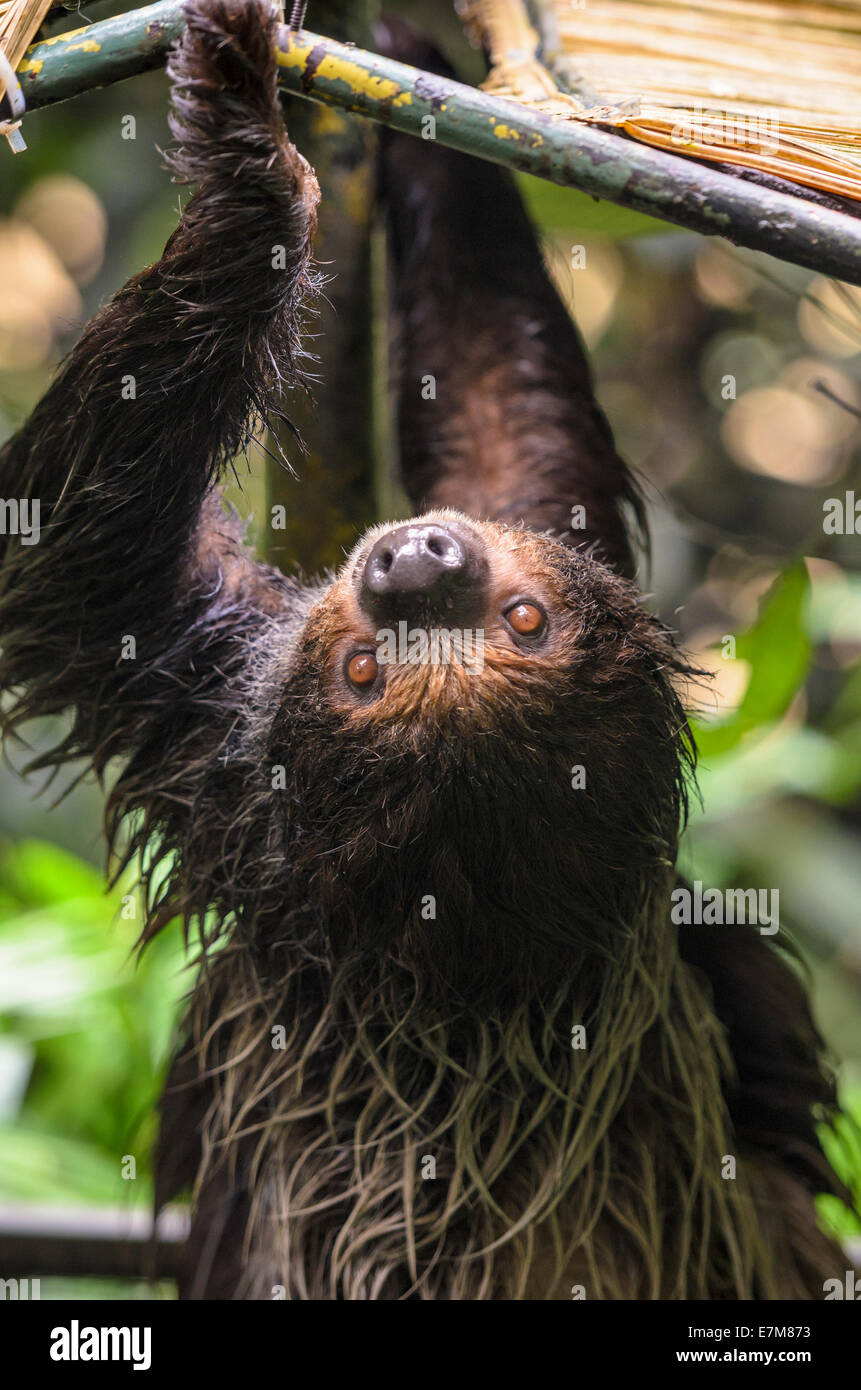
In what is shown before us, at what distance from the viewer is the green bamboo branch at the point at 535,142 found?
2035 mm

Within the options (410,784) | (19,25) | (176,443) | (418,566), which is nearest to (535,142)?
(418,566)

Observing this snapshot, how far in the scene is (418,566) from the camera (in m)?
2.45

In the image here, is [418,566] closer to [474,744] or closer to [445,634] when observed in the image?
[445,634]

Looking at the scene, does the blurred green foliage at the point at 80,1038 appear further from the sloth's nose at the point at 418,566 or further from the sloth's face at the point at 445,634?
the sloth's nose at the point at 418,566

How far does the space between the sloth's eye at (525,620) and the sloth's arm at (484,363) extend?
117cm

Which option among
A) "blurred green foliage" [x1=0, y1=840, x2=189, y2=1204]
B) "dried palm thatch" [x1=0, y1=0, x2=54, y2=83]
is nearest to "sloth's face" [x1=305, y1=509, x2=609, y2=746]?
"dried palm thatch" [x1=0, y1=0, x2=54, y2=83]

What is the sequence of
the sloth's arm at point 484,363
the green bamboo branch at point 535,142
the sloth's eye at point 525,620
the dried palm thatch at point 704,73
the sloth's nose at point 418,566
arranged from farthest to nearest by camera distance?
the sloth's arm at point 484,363
the sloth's eye at point 525,620
the sloth's nose at point 418,566
the dried palm thatch at point 704,73
the green bamboo branch at point 535,142

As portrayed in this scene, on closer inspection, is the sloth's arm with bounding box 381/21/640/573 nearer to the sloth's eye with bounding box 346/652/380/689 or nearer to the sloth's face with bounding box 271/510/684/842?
the sloth's face with bounding box 271/510/684/842

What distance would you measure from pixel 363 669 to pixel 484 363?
1.70 meters

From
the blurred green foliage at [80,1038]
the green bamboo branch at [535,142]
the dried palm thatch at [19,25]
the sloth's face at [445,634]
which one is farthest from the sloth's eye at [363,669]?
the blurred green foliage at [80,1038]

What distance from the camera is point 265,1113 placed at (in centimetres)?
347

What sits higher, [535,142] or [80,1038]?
[535,142]

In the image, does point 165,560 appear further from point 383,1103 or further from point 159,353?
point 383,1103
